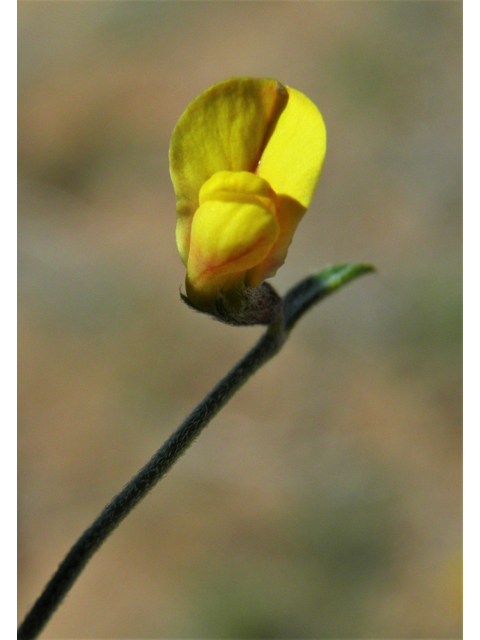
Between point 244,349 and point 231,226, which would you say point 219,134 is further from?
point 244,349

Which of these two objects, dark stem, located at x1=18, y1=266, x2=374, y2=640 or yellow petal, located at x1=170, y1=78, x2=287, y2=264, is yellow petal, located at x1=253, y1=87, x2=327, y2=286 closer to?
yellow petal, located at x1=170, y1=78, x2=287, y2=264

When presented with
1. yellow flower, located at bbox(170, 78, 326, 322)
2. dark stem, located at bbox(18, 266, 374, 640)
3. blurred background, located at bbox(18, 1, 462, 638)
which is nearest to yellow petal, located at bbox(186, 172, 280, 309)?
yellow flower, located at bbox(170, 78, 326, 322)

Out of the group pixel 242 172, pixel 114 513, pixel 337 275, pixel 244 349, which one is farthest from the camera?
pixel 244 349

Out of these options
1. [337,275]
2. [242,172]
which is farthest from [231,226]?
[337,275]

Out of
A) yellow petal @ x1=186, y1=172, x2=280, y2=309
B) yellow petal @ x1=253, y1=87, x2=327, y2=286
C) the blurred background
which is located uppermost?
yellow petal @ x1=253, y1=87, x2=327, y2=286

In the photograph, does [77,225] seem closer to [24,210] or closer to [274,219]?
[24,210]

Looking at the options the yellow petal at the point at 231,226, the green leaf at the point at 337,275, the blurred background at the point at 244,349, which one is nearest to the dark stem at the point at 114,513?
the yellow petal at the point at 231,226

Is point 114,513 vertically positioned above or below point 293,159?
below

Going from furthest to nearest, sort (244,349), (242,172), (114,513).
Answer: (244,349), (242,172), (114,513)
